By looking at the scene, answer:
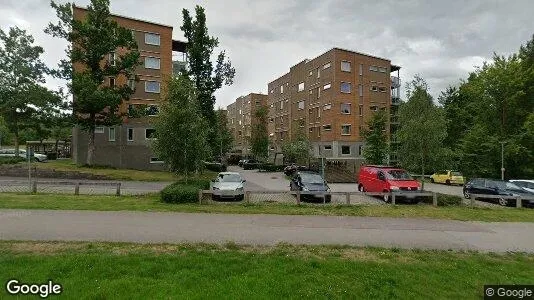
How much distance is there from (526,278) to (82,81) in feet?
101

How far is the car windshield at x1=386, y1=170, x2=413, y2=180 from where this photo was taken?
19016 millimetres

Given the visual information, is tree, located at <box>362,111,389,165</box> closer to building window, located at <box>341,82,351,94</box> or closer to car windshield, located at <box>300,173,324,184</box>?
building window, located at <box>341,82,351,94</box>

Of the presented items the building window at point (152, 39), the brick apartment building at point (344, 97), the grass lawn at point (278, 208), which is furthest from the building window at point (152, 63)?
the grass lawn at point (278, 208)

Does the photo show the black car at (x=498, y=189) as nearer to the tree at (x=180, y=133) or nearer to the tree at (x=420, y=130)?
the tree at (x=420, y=130)

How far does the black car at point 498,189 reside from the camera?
18766mm

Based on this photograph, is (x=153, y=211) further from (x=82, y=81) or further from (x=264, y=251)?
(x=82, y=81)

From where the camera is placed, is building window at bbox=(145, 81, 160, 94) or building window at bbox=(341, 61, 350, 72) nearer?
building window at bbox=(145, 81, 160, 94)

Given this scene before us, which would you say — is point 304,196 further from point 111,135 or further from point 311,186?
point 111,135

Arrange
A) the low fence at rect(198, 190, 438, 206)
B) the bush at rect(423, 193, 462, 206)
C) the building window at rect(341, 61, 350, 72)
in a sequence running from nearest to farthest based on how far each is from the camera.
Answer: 1. the low fence at rect(198, 190, 438, 206)
2. the bush at rect(423, 193, 462, 206)
3. the building window at rect(341, 61, 350, 72)

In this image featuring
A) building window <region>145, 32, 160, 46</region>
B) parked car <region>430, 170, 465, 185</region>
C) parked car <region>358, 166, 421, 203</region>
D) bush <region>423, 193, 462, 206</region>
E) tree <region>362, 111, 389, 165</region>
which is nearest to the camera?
bush <region>423, 193, 462, 206</region>

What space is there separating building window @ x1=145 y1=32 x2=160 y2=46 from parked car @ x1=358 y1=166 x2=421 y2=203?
30.1 metres

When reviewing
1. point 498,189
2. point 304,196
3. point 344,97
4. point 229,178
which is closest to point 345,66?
point 344,97

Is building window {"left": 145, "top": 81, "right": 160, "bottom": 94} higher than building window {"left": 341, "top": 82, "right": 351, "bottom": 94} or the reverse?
the reverse

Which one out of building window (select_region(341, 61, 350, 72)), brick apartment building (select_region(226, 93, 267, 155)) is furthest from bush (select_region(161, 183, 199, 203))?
brick apartment building (select_region(226, 93, 267, 155))
